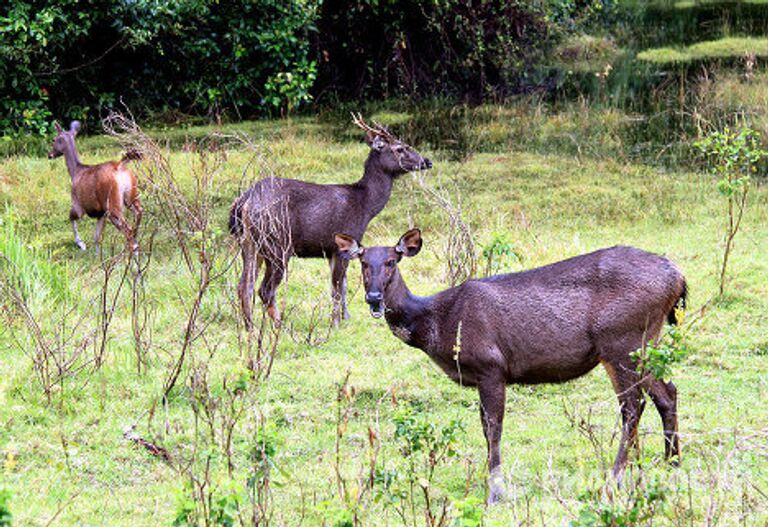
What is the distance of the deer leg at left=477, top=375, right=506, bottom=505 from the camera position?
7.11 m

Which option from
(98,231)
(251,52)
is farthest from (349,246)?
(251,52)

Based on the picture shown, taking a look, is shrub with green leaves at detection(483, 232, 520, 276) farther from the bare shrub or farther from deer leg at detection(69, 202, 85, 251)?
deer leg at detection(69, 202, 85, 251)

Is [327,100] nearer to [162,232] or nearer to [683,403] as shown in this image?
[162,232]

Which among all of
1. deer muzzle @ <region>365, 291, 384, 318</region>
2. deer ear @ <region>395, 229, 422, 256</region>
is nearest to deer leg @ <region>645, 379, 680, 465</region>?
deer muzzle @ <region>365, 291, 384, 318</region>

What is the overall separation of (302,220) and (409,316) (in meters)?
3.12

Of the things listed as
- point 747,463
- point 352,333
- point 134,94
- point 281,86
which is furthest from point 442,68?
point 747,463

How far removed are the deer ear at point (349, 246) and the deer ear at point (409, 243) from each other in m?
0.25

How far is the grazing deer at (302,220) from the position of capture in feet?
34.3

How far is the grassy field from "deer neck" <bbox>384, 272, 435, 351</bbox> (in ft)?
1.93

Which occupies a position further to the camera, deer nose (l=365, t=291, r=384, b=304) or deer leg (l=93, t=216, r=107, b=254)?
deer leg (l=93, t=216, r=107, b=254)

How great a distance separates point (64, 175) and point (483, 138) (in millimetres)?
5806

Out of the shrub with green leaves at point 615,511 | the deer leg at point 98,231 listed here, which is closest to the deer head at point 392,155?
the deer leg at point 98,231

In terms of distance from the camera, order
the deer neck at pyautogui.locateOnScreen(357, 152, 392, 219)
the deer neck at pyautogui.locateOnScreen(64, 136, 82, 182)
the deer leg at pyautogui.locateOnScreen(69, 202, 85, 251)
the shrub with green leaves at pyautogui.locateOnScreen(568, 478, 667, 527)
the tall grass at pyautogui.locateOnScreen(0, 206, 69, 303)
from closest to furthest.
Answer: the shrub with green leaves at pyautogui.locateOnScreen(568, 478, 667, 527) < the tall grass at pyautogui.locateOnScreen(0, 206, 69, 303) < the deer neck at pyautogui.locateOnScreen(357, 152, 392, 219) < the deer leg at pyautogui.locateOnScreen(69, 202, 85, 251) < the deer neck at pyautogui.locateOnScreen(64, 136, 82, 182)

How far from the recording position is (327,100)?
67.1ft
